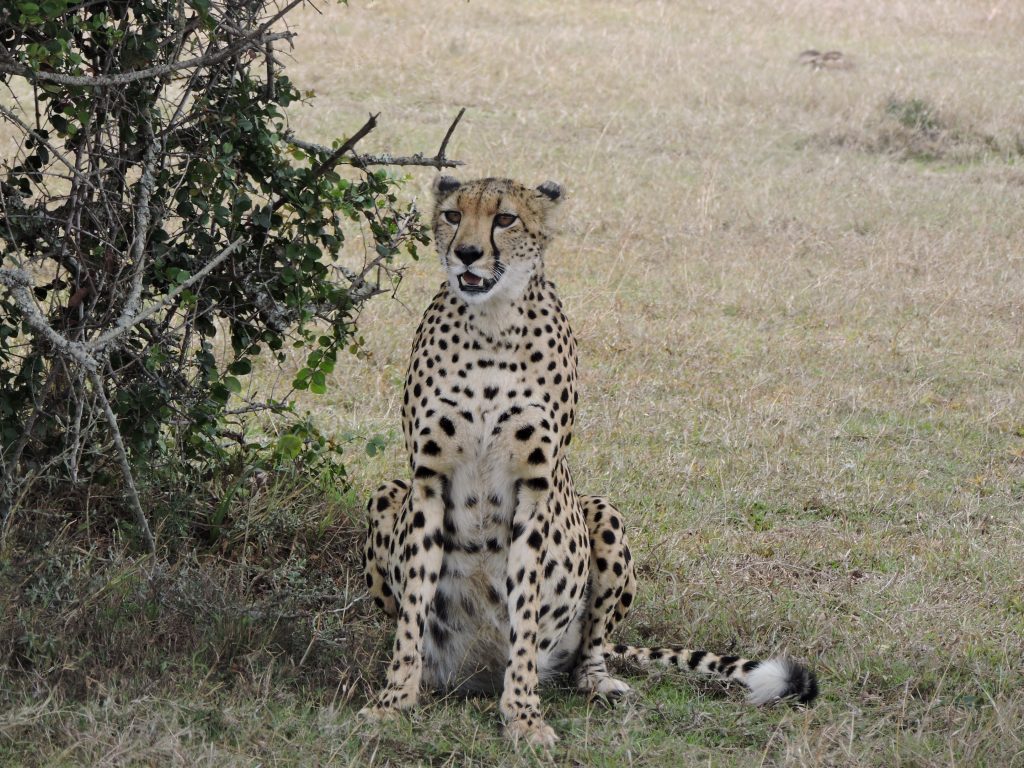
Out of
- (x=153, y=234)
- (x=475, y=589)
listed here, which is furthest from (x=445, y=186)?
(x=475, y=589)

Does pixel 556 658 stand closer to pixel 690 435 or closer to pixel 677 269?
pixel 690 435

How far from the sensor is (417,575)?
→ 314 cm

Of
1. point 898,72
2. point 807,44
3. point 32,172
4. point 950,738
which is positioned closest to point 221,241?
point 32,172

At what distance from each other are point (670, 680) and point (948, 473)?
6.59 ft

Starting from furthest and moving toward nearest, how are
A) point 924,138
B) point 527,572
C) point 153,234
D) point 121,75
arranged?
point 924,138, point 153,234, point 527,572, point 121,75

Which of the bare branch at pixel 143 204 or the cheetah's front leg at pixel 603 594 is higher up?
the bare branch at pixel 143 204

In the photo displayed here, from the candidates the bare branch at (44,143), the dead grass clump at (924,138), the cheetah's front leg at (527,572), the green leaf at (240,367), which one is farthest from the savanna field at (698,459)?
the bare branch at (44,143)

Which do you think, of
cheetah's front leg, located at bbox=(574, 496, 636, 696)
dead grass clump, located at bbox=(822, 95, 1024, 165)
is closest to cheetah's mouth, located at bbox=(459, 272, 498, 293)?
cheetah's front leg, located at bbox=(574, 496, 636, 696)

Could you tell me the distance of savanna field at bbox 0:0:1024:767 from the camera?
115 inches

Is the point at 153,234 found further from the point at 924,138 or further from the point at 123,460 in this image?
the point at 924,138

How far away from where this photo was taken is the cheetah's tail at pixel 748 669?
3104mm

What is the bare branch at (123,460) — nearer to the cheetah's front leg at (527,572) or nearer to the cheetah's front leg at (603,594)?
the cheetah's front leg at (527,572)

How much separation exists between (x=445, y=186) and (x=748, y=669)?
129 centimetres

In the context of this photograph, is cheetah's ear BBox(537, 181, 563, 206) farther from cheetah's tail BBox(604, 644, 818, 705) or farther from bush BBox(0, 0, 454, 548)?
cheetah's tail BBox(604, 644, 818, 705)
